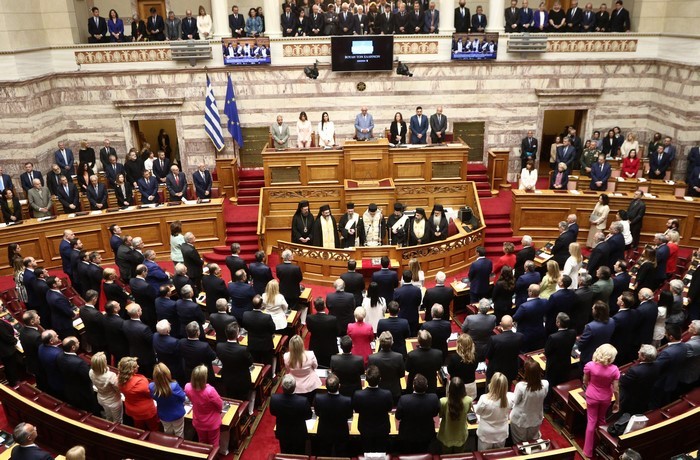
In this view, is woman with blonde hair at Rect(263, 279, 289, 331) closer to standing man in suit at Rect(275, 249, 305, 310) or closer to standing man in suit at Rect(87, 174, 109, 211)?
standing man in suit at Rect(275, 249, 305, 310)

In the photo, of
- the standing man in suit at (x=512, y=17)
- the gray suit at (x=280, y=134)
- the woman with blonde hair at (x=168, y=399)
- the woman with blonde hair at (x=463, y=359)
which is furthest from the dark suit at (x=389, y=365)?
the standing man in suit at (x=512, y=17)

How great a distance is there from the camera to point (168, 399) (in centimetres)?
604

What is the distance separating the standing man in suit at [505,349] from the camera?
6.75m

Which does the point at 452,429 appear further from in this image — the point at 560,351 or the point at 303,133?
the point at 303,133

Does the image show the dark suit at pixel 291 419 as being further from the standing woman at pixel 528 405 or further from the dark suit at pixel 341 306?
the standing woman at pixel 528 405

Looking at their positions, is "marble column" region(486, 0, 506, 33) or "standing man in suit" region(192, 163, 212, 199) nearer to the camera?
"standing man in suit" region(192, 163, 212, 199)

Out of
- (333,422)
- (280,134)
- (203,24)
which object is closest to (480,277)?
(333,422)

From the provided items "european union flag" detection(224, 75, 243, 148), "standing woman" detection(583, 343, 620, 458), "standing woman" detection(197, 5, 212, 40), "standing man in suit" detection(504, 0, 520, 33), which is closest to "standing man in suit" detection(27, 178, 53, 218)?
"european union flag" detection(224, 75, 243, 148)

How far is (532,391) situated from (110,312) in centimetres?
521

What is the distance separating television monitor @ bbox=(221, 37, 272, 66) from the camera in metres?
14.9

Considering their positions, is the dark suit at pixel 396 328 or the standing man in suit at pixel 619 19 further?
the standing man in suit at pixel 619 19

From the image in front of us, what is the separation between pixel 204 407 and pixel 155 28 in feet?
40.5

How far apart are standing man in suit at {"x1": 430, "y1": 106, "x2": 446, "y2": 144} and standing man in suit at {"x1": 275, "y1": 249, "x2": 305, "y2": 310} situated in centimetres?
662

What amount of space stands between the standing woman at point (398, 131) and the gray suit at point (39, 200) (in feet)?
25.9
